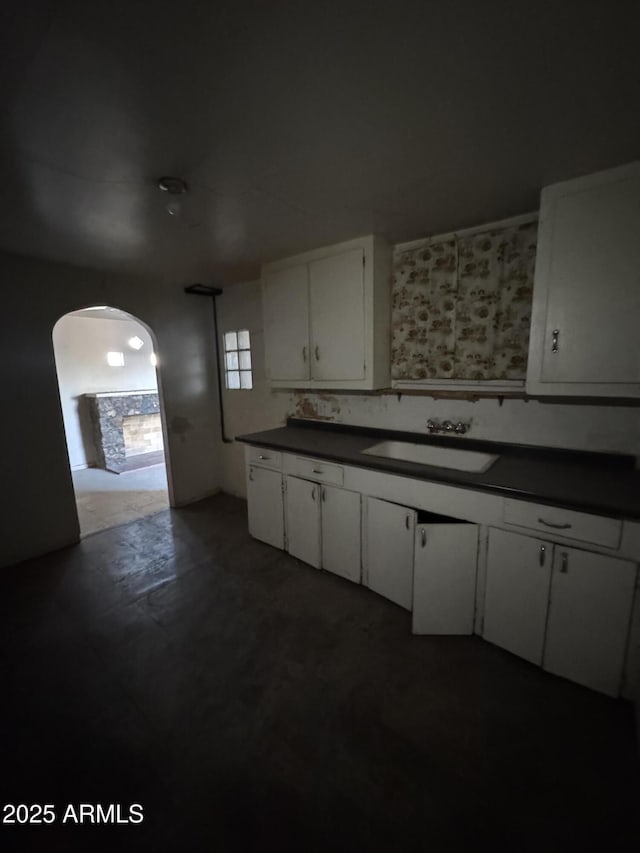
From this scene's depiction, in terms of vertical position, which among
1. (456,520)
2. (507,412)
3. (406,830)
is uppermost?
(507,412)

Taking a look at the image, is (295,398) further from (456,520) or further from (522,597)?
(522,597)

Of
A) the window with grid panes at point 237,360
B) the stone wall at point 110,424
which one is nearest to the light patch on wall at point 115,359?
the stone wall at point 110,424

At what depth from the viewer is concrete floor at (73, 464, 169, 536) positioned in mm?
3430

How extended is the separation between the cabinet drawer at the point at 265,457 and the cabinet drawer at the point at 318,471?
18cm

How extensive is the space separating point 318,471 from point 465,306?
1.41 metres

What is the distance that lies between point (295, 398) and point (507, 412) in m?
1.75

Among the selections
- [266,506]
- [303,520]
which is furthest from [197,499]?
[303,520]

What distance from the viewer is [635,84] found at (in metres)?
1.01

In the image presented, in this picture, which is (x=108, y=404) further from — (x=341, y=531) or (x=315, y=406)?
(x=341, y=531)

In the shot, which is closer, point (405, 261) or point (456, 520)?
point (456, 520)

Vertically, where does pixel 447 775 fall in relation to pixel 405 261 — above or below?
below

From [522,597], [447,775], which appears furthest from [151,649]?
[522,597]

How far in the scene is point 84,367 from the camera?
17.6 feet

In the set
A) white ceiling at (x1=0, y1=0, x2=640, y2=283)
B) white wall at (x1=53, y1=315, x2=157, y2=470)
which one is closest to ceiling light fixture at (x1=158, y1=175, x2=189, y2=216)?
white ceiling at (x1=0, y1=0, x2=640, y2=283)
